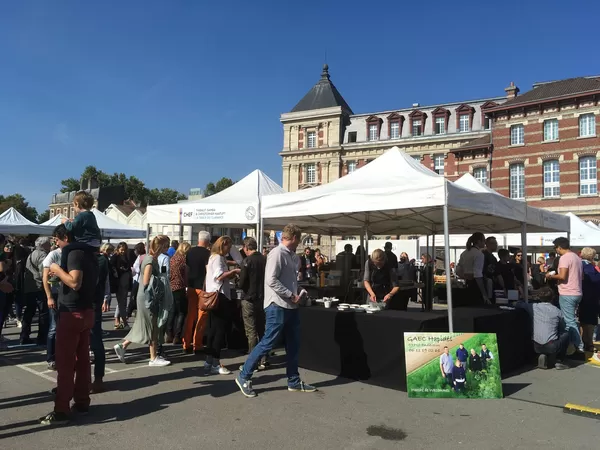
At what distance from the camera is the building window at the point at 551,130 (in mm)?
28328

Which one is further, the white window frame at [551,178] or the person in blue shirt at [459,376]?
the white window frame at [551,178]

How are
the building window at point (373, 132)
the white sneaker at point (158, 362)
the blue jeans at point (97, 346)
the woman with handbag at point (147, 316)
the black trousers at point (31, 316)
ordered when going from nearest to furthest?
1. the blue jeans at point (97, 346)
2. the woman with handbag at point (147, 316)
3. the white sneaker at point (158, 362)
4. the black trousers at point (31, 316)
5. the building window at point (373, 132)

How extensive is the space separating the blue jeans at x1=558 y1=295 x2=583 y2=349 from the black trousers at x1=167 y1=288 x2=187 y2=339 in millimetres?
5898

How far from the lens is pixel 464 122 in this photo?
43438 mm

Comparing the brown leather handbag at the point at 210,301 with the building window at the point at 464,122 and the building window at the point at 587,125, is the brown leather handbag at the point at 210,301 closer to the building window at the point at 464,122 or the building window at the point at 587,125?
the building window at the point at 587,125

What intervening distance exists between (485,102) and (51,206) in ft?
250

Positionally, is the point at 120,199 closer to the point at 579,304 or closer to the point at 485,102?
the point at 485,102

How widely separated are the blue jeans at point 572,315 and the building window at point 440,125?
39504mm

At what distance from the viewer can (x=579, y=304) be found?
23.8 feet

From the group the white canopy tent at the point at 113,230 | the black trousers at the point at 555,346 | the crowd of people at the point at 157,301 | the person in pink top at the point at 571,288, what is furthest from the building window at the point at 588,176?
the crowd of people at the point at 157,301

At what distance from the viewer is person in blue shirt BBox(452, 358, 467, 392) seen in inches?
191

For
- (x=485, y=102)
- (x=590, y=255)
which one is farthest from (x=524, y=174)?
(x=590, y=255)

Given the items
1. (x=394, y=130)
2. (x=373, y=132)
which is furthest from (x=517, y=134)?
(x=373, y=132)

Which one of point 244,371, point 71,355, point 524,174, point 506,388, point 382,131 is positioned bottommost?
point 506,388
